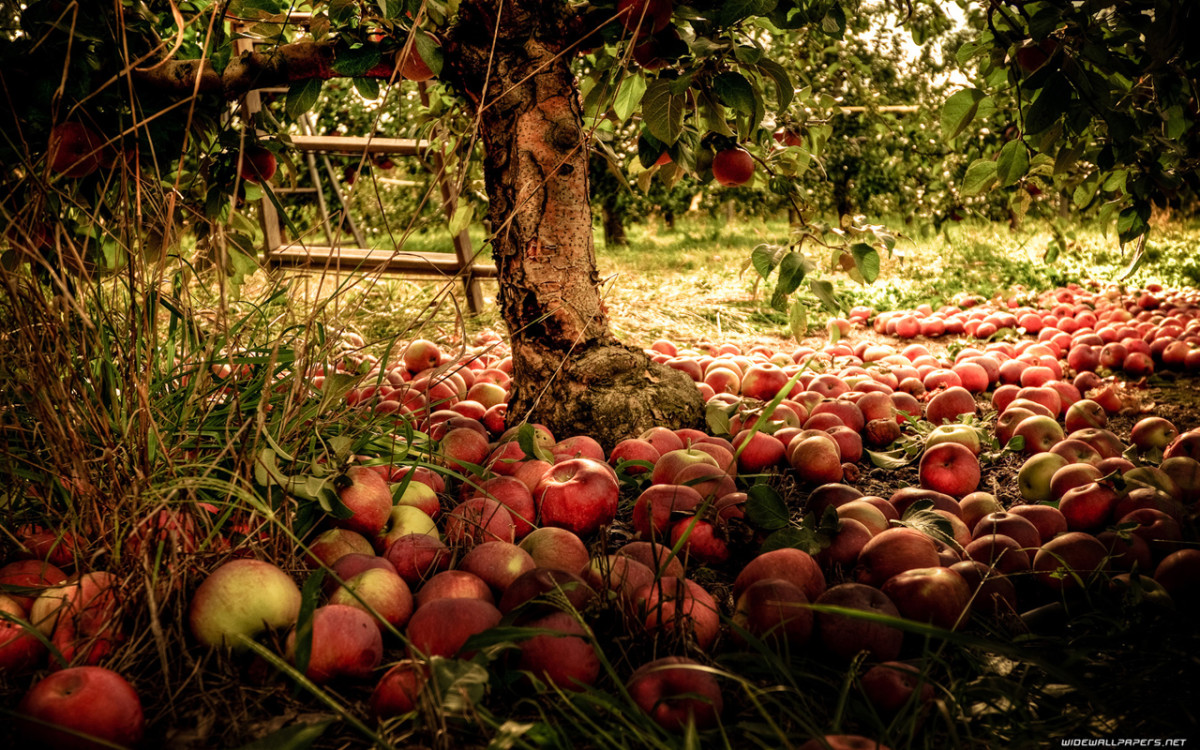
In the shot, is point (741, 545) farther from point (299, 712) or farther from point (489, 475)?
point (299, 712)

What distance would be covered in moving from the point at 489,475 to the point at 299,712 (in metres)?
0.80

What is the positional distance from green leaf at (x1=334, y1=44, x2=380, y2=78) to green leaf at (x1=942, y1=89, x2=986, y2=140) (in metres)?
1.63

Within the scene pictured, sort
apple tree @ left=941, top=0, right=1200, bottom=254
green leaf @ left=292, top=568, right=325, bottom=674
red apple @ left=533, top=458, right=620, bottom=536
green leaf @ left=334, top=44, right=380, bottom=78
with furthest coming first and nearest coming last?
green leaf @ left=334, top=44, right=380, bottom=78 < red apple @ left=533, top=458, right=620, bottom=536 < apple tree @ left=941, top=0, right=1200, bottom=254 < green leaf @ left=292, top=568, right=325, bottom=674

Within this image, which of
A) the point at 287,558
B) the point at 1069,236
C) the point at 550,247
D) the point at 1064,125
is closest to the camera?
the point at 287,558

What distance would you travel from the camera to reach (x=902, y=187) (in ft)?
24.6

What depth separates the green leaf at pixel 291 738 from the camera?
89 centimetres

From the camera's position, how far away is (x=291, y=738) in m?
0.90

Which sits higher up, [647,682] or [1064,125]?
[1064,125]

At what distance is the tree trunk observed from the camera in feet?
7.45

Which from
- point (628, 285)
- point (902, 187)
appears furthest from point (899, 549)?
point (902, 187)

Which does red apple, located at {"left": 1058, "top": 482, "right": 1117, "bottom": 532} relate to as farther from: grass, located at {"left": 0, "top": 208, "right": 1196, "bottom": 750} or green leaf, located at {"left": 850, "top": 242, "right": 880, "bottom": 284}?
green leaf, located at {"left": 850, "top": 242, "right": 880, "bottom": 284}

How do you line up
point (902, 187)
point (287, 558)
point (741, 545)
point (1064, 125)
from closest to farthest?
1. point (287, 558)
2. point (741, 545)
3. point (1064, 125)
4. point (902, 187)

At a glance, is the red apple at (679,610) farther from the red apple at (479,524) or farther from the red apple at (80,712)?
the red apple at (80,712)

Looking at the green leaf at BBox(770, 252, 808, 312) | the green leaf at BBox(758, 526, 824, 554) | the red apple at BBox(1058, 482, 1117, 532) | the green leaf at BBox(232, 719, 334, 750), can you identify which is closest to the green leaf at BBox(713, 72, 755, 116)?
the green leaf at BBox(770, 252, 808, 312)
